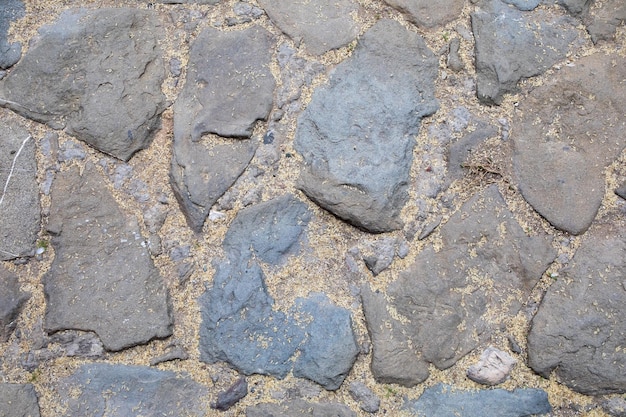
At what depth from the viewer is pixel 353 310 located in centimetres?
166

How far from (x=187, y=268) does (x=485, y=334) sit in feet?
2.34

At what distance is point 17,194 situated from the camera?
1.72 m

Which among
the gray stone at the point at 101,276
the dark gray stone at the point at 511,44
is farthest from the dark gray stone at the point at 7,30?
the dark gray stone at the point at 511,44

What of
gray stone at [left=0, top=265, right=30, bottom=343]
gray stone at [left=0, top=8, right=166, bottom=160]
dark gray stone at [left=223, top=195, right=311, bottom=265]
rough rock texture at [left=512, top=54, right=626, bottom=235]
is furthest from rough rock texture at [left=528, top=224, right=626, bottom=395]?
gray stone at [left=0, top=265, right=30, bottom=343]

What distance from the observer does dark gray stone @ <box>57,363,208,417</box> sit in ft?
5.32

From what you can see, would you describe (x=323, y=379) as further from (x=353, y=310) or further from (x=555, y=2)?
(x=555, y=2)

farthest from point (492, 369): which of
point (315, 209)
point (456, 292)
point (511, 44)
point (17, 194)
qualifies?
point (17, 194)

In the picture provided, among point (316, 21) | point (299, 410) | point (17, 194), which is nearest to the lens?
point (299, 410)

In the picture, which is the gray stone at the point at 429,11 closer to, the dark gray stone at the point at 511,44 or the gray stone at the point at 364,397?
the dark gray stone at the point at 511,44

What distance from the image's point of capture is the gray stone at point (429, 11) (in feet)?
6.00

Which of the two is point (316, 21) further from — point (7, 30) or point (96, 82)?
point (7, 30)

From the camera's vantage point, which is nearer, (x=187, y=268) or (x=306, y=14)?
(x=187, y=268)

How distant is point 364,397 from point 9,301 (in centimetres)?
85

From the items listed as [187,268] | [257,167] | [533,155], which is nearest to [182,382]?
[187,268]
